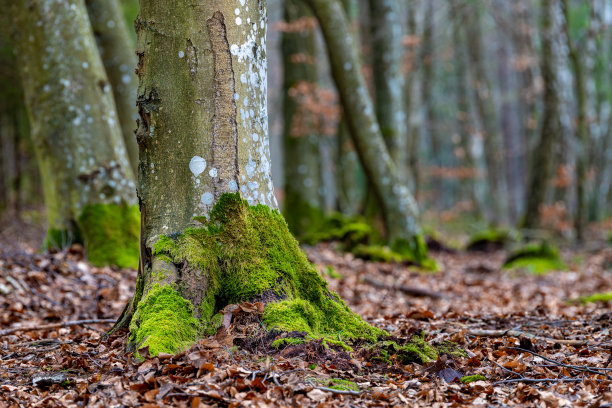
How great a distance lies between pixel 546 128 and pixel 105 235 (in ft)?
36.5

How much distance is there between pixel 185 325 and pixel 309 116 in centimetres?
991

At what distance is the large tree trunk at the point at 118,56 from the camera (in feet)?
27.6

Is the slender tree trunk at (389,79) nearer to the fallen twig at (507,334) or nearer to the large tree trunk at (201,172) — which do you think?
the fallen twig at (507,334)

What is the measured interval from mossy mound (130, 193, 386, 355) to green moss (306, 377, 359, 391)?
442mm

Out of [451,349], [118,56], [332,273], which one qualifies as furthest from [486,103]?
[451,349]

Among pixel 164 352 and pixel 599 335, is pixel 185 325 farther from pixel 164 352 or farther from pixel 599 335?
pixel 599 335

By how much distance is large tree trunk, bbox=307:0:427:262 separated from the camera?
31.3ft

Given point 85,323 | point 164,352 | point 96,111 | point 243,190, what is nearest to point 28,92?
point 96,111

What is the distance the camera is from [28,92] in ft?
22.6

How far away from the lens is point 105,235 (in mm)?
6641

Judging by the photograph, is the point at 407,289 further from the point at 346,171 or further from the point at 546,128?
the point at 346,171

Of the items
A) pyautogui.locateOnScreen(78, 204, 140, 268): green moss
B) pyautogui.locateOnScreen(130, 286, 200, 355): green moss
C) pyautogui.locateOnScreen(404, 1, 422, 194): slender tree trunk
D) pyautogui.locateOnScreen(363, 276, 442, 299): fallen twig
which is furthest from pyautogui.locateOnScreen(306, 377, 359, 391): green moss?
pyautogui.locateOnScreen(404, 1, 422, 194): slender tree trunk

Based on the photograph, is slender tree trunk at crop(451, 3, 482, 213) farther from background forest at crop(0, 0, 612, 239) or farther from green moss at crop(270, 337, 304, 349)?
green moss at crop(270, 337, 304, 349)

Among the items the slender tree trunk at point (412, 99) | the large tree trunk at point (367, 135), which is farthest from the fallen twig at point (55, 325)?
the slender tree trunk at point (412, 99)
